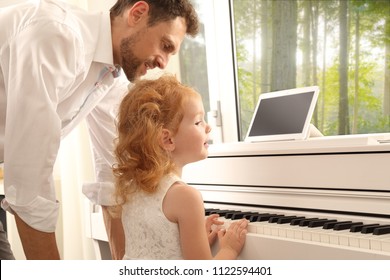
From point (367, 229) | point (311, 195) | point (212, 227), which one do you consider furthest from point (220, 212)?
point (367, 229)

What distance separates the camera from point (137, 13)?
1.92 metres

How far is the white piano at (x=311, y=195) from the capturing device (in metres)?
1.46

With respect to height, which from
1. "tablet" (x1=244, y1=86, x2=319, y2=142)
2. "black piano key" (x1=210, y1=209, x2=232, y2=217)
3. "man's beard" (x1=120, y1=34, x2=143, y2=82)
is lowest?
"black piano key" (x1=210, y1=209, x2=232, y2=217)

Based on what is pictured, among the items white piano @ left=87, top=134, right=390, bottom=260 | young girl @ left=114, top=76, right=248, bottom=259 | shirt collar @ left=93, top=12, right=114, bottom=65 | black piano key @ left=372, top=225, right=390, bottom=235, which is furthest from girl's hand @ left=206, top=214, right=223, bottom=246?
shirt collar @ left=93, top=12, right=114, bottom=65

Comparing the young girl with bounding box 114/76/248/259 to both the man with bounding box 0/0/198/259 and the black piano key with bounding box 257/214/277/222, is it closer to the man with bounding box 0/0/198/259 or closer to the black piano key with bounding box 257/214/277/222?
the black piano key with bounding box 257/214/277/222

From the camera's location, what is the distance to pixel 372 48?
2842mm

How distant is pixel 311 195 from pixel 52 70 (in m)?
0.87

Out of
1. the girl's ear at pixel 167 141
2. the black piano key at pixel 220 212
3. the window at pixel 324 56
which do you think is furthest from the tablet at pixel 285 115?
the window at pixel 324 56

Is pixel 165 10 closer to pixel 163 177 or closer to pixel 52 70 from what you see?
pixel 52 70

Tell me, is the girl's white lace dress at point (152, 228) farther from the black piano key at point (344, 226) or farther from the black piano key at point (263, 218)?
the black piano key at point (344, 226)

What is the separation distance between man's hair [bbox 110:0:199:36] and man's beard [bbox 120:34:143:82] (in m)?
0.09

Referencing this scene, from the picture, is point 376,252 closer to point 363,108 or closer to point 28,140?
point 28,140

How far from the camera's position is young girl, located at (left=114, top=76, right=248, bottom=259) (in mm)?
1559

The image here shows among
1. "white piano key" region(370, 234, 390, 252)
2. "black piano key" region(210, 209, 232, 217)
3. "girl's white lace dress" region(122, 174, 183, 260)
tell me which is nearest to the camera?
"white piano key" region(370, 234, 390, 252)
